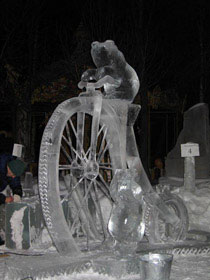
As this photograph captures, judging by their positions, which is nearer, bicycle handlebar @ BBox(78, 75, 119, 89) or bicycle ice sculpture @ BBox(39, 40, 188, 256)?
bicycle ice sculpture @ BBox(39, 40, 188, 256)

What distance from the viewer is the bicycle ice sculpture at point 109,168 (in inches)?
137

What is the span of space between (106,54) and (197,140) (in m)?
5.72

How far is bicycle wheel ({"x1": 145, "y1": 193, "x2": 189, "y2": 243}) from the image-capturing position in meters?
4.34

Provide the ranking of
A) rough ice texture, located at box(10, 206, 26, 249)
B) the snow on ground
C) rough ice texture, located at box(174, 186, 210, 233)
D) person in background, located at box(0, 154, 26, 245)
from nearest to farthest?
the snow on ground, rough ice texture, located at box(10, 206, 26, 249), person in background, located at box(0, 154, 26, 245), rough ice texture, located at box(174, 186, 210, 233)

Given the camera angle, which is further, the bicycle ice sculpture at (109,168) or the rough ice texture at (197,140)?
the rough ice texture at (197,140)

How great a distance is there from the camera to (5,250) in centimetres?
465

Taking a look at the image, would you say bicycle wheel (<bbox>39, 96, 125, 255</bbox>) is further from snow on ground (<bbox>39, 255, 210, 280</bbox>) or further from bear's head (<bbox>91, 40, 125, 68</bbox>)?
bear's head (<bbox>91, 40, 125, 68</bbox>)

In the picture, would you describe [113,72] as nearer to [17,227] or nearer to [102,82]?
[102,82]

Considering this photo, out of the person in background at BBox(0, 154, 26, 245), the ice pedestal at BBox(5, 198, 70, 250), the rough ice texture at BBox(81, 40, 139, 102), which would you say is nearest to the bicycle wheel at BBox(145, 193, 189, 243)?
the ice pedestal at BBox(5, 198, 70, 250)

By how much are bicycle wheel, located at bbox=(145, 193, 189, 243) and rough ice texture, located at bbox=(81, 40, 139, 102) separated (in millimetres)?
1176

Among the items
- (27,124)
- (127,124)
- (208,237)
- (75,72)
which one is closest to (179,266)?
(208,237)

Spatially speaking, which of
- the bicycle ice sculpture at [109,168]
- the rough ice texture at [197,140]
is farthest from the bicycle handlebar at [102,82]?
the rough ice texture at [197,140]

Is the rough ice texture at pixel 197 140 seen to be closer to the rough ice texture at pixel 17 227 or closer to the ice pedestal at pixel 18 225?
the ice pedestal at pixel 18 225

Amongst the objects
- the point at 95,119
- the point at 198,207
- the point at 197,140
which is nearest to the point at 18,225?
the point at 95,119
